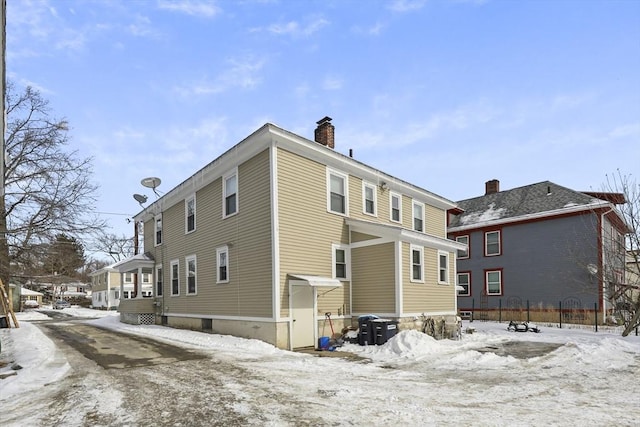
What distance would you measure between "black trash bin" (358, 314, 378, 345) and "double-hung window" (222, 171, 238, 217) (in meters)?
5.99

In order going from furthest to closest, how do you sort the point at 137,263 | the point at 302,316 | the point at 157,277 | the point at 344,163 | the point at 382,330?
the point at 157,277, the point at 137,263, the point at 344,163, the point at 302,316, the point at 382,330

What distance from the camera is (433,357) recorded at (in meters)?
11.9

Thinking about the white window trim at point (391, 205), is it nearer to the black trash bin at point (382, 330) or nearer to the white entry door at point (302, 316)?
the black trash bin at point (382, 330)

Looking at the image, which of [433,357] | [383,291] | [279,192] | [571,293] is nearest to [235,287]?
[279,192]

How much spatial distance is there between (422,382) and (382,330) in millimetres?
5534

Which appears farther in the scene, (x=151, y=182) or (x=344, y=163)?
(x=151, y=182)

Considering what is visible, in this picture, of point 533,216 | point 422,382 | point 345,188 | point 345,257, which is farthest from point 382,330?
point 533,216

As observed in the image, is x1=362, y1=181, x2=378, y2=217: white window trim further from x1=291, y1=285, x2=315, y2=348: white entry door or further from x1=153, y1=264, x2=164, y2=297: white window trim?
x1=153, y1=264, x2=164, y2=297: white window trim

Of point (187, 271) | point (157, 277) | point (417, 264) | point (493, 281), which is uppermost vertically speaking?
Answer: point (417, 264)

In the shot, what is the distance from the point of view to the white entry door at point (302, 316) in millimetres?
14125

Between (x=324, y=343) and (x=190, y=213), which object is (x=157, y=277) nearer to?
(x=190, y=213)

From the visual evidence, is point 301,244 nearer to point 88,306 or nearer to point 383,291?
point 383,291

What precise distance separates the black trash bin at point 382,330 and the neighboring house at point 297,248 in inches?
31.7

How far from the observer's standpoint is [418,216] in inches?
845
